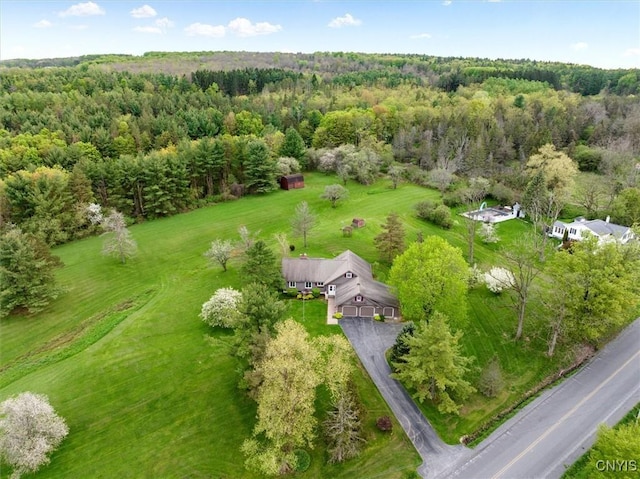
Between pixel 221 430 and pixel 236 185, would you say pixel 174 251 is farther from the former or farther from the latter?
pixel 221 430

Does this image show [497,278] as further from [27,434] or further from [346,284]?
[27,434]

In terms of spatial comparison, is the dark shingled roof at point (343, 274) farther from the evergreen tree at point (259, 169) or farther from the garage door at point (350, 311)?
the evergreen tree at point (259, 169)

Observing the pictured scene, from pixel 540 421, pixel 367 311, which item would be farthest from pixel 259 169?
pixel 540 421

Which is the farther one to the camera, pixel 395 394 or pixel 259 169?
pixel 259 169

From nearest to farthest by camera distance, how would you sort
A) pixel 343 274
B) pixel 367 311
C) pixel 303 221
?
Result: 1. pixel 367 311
2. pixel 343 274
3. pixel 303 221

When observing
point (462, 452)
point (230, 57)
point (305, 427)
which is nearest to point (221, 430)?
point (305, 427)

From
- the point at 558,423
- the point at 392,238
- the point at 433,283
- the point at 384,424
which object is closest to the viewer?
the point at 384,424
